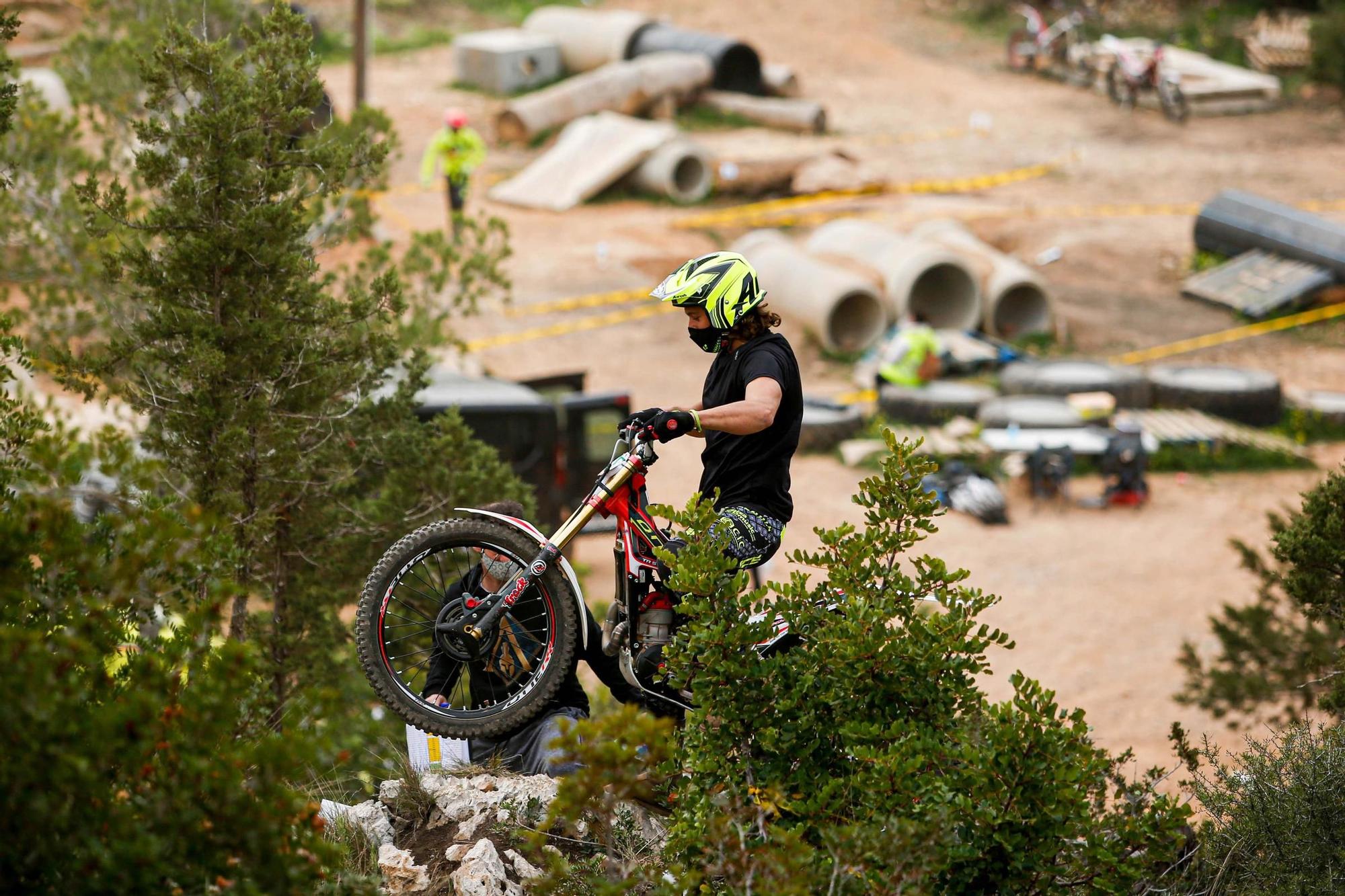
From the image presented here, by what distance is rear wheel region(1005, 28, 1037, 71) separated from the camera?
3494cm

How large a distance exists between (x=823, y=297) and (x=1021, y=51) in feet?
60.1

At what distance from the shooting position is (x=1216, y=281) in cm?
2208

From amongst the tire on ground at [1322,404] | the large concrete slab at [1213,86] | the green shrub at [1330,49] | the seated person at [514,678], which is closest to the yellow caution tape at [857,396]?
the tire on ground at [1322,404]

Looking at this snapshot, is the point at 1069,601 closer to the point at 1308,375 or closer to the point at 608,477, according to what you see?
the point at 1308,375

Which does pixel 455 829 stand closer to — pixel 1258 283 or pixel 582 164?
pixel 1258 283

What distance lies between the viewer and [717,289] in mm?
5395

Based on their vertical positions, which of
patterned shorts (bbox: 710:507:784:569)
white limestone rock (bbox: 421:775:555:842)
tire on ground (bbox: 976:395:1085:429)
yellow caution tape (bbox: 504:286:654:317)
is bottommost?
yellow caution tape (bbox: 504:286:654:317)

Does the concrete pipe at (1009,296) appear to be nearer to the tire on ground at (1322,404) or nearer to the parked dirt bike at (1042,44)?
the tire on ground at (1322,404)

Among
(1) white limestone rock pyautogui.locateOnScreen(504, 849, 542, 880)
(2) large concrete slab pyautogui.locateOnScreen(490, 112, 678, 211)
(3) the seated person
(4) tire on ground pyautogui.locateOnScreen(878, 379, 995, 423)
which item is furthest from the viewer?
(2) large concrete slab pyautogui.locateOnScreen(490, 112, 678, 211)

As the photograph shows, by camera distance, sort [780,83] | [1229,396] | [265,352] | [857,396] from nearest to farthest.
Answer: [265,352], [1229,396], [857,396], [780,83]

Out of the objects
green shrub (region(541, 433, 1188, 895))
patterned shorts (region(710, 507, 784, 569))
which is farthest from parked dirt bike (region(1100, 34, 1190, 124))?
green shrub (region(541, 433, 1188, 895))

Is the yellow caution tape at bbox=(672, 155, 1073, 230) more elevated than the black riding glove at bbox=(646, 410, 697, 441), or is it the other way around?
the black riding glove at bbox=(646, 410, 697, 441)

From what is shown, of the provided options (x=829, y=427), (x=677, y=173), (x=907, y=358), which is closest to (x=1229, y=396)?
(x=907, y=358)

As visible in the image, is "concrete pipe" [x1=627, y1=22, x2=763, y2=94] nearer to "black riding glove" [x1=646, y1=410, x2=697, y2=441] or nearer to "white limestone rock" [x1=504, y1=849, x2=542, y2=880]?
"black riding glove" [x1=646, y1=410, x2=697, y2=441]
